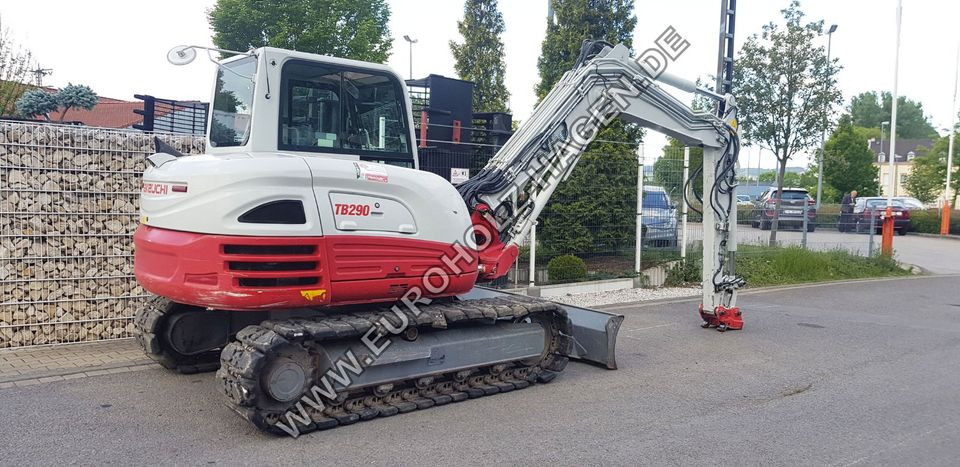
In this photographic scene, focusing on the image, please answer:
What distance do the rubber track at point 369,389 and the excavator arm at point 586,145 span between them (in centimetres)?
69

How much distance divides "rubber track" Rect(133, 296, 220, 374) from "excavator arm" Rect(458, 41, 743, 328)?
280 cm

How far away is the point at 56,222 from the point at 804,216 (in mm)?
14358

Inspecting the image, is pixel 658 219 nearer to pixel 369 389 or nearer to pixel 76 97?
pixel 369 389

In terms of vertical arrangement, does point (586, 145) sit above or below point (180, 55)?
below

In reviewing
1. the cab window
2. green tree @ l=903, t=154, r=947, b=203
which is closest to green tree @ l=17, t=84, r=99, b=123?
the cab window

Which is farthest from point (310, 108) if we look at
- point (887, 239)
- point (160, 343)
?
point (887, 239)

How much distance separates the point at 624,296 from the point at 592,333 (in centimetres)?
484

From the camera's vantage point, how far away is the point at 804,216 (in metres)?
15.9

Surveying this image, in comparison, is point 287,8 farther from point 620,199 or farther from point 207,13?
point 620,199

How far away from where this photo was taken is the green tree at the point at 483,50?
89.8 ft

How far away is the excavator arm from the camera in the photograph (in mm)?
7008

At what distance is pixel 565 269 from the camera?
12.0 metres

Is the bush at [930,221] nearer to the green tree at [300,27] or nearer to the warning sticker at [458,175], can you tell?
the green tree at [300,27]

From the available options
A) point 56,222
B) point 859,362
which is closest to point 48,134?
point 56,222
